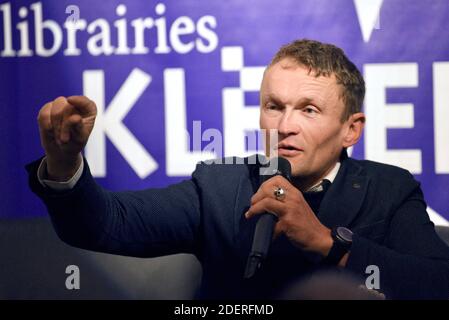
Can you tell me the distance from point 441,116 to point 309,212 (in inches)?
35.4

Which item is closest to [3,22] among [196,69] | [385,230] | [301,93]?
[196,69]

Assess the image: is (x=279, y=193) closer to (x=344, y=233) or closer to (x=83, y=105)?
(x=344, y=233)

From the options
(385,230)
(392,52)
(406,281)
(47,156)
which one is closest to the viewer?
(47,156)

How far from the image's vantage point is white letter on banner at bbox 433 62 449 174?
206 centimetres

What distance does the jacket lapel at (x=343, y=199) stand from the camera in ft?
4.90

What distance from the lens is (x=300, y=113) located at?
1498mm

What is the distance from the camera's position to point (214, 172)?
156cm

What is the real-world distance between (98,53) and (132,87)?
13cm

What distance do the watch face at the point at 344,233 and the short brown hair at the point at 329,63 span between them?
0.28 m

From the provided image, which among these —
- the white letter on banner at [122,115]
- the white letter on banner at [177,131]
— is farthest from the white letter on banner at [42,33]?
the white letter on banner at [177,131]

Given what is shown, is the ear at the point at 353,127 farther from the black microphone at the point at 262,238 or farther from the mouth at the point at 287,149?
the black microphone at the point at 262,238

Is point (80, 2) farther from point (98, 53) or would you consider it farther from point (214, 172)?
point (214, 172)

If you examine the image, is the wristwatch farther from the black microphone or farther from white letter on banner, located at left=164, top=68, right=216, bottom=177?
white letter on banner, located at left=164, top=68, right=216, bottom=177

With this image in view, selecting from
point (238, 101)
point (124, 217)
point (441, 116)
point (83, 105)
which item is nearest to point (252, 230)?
point (124, 217)
